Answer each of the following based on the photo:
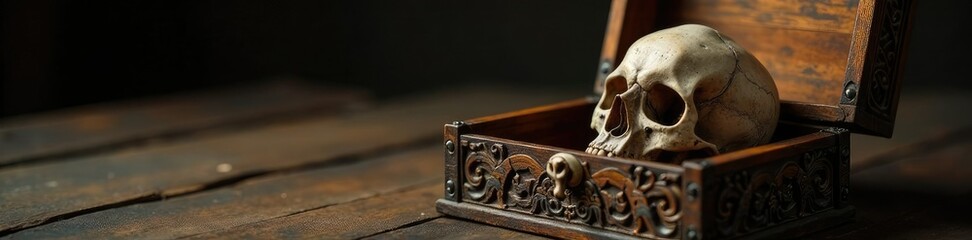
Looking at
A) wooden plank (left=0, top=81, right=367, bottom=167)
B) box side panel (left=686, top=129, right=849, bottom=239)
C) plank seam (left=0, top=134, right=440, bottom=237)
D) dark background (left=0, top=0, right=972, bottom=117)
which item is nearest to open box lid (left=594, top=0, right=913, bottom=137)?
box side panel (left=686, top=129, right=849, bottom=239)

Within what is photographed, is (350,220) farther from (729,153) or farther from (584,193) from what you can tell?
(729,153)

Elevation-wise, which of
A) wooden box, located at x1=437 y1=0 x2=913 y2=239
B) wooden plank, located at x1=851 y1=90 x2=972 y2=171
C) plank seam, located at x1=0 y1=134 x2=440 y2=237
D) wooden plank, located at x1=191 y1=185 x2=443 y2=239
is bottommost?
wooden plank, located at x1=191 y1=185 x2=443 y2=239

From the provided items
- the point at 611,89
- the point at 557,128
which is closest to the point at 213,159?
the point at 557,128

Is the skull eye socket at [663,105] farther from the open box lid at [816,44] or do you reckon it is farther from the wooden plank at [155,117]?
the wooden plank at [155,117]

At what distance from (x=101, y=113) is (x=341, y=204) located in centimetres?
123

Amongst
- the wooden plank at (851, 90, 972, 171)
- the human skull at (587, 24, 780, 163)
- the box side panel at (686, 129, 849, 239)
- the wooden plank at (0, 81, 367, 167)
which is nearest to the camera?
the box side panel at (686, 129, 849, 239)

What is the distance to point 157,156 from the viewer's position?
8.47 feet

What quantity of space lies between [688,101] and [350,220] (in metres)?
0.56

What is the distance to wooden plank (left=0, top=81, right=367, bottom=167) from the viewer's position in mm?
2682

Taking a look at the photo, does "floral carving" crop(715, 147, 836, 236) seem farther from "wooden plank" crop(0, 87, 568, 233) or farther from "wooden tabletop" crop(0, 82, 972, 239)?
"wooden plank" crop(0, 87, 568, 233)

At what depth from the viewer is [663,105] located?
1797 millimetres

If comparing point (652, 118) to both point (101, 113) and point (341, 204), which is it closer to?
point (341, 204)

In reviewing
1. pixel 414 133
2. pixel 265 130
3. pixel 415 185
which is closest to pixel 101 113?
pixel 265 130

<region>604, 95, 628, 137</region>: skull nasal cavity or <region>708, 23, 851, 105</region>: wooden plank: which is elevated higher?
<region>708, 23, 851, 105</region>: wooden plank
